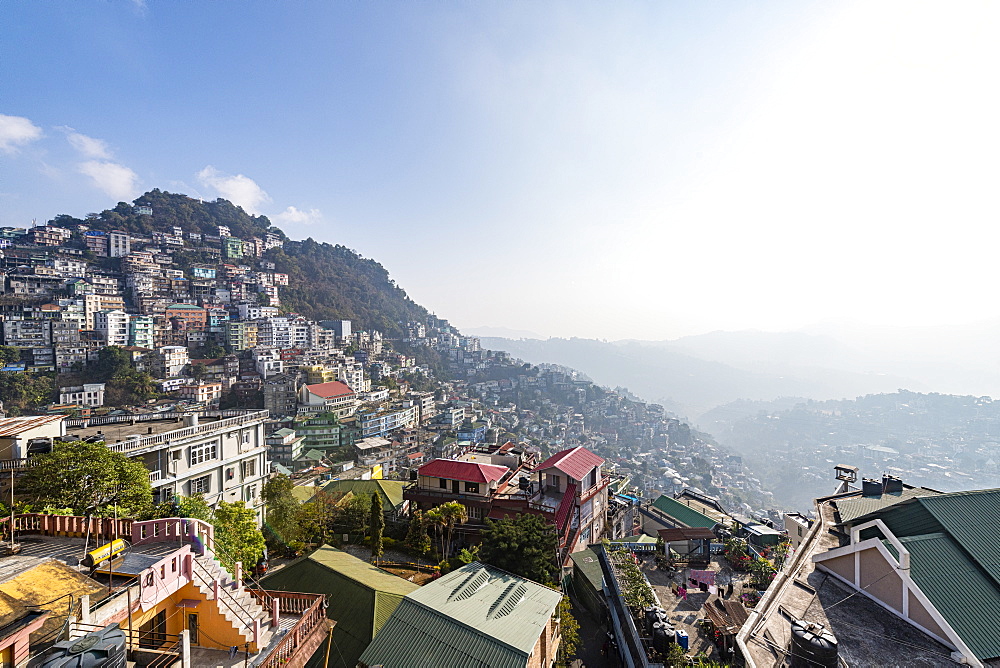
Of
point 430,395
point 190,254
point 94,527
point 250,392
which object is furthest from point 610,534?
point 190,254

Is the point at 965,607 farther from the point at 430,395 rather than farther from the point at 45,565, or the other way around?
the point at 430,395

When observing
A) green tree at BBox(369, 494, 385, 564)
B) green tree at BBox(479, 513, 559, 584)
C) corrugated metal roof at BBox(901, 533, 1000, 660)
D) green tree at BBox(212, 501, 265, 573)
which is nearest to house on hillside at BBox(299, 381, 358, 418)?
green tree at BBox(369, 494, 385, 564)

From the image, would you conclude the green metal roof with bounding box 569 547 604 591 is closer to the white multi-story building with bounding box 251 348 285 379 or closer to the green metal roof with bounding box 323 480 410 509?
the green metal roof with bounding box 323 480 410 509

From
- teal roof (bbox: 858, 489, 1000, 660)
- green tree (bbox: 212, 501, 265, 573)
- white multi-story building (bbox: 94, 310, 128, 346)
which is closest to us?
teal roof (bbox: 858, 489, 1000, 660)

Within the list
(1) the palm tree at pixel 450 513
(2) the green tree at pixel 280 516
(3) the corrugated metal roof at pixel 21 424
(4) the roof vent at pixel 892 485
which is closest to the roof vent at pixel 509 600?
(1) the palm tree at pixel 450 513

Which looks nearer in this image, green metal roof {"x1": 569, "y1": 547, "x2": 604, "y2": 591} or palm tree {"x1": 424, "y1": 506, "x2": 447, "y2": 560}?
green metal roof {"x1": 569, "y1": 547, "x2": 604, "y2": 591}

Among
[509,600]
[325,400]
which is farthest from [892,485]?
[325,400]

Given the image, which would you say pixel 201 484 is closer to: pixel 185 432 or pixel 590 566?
pixel 185 432
